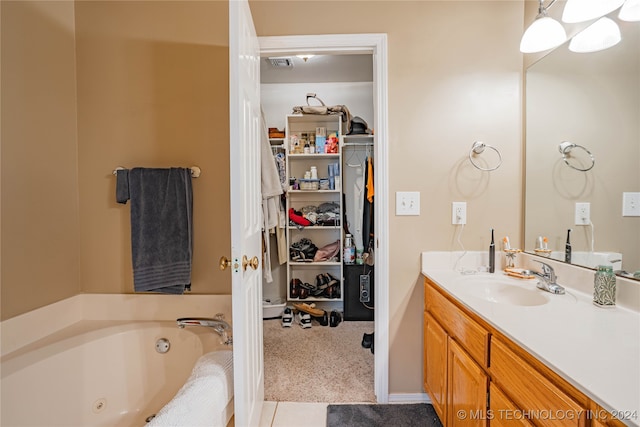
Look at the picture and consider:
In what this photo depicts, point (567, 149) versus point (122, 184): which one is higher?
point (567, 149)

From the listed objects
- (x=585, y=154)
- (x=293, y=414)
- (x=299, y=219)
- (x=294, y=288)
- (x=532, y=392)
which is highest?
(x=585, y=154)

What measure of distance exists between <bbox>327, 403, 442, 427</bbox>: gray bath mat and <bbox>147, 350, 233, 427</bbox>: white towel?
28.8 inches

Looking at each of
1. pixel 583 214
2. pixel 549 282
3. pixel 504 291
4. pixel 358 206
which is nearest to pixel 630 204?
pixel 583 214

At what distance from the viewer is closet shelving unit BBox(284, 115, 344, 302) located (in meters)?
3.02

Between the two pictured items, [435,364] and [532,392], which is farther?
[435,364]

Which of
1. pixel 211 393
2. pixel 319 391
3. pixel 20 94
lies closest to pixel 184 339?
pixel 211 393

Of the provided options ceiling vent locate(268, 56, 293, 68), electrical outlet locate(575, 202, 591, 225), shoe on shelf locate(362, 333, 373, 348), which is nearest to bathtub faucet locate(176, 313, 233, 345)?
shoe on shelf locate(362, 333, 373, 348)

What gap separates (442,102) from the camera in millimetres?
1685

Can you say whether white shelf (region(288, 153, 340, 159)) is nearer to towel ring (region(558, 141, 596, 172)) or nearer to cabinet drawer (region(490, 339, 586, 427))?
towel ring (region(558, 141, 596, 172))

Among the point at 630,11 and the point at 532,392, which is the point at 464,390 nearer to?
the point at 532,392

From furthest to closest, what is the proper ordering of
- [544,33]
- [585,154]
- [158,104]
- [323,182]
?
[323,182] → [158,104] → [544,33] → [585,154]

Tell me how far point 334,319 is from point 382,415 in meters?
1.26

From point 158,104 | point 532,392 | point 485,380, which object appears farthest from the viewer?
point 158,104

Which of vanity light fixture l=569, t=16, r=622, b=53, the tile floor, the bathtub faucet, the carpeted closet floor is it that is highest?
vanity light fixture l=569, t=16, r=622, b=53
